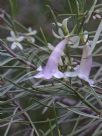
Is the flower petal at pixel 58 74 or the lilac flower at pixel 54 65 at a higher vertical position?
the lilac flower at pixel 54 65

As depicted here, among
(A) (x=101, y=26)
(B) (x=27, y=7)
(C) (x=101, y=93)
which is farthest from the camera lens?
(B) (x=27, y=7)

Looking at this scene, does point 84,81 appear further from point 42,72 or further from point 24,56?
point 24,56

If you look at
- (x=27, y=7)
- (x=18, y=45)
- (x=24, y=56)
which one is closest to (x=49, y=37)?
(x=27, y=7)

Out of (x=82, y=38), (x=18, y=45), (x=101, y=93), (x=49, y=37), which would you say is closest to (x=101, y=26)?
(x=82, y=38)

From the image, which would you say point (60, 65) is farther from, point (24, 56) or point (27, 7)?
point (27, 7)

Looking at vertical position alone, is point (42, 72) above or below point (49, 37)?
below

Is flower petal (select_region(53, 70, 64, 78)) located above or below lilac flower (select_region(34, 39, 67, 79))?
below

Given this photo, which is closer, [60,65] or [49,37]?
[60,65]

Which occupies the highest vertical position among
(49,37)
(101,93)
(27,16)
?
(27,16)

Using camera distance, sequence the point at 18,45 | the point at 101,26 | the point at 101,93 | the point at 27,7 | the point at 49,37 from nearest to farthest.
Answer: the point at 101,26
the point at 101,93
the point at 18,45
the point at 49,37
the point at 27,7

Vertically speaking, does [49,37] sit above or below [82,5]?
above
